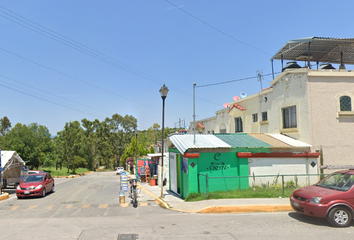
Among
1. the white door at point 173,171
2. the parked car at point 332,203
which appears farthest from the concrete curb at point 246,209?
the white door at point 173,171

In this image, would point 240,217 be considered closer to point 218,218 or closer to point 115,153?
point 218,218

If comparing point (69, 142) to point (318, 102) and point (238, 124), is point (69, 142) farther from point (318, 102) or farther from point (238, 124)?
point (318, 102)

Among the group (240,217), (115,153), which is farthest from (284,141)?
(115,153)

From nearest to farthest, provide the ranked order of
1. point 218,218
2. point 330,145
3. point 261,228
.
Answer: point 261,228 → point 218,218 → point 330,145

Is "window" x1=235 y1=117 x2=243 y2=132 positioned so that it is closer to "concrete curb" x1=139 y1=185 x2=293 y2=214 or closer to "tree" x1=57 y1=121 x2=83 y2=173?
"concrete curb" x1=139 y1=185 x2=293 y2=214

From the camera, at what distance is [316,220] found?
9.18m

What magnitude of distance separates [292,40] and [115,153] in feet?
201

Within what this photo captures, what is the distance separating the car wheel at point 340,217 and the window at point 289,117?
9350 millimetres

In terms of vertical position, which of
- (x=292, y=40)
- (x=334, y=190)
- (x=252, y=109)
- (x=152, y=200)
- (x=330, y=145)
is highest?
(x=292, y=40)

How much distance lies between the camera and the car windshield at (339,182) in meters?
8.95

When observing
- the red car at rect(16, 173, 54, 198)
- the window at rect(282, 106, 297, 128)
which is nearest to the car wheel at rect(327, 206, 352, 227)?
the window at rect(282, 106, 297, 128)

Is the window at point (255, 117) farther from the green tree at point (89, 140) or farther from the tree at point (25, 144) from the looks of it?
the green tree at point (89, 140)

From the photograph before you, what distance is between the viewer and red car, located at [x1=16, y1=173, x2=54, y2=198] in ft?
51.8

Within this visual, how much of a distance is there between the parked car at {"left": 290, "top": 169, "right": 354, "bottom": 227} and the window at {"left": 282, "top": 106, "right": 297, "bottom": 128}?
839cm
